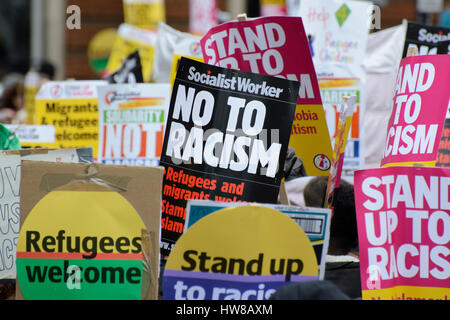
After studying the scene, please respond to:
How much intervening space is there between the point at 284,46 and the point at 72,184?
1.21 meters

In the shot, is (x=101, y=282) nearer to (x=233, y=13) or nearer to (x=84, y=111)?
(x=84, y=111)

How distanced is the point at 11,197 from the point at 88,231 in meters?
0.67

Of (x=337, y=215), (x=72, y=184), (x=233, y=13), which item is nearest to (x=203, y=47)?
(x=337, y=215)

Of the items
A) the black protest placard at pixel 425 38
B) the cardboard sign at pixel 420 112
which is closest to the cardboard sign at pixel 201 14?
the black protest placard at pixel 425 38

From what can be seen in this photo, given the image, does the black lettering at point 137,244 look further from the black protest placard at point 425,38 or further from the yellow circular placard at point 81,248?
the black protest placard at point 425,38

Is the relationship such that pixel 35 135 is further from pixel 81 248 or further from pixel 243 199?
pixel 81 248

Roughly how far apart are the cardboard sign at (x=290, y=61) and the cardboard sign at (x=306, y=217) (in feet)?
2.34

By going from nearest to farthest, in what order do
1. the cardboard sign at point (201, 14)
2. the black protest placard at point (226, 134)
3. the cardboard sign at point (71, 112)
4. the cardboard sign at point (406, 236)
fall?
the cardboard sign at point (406, 236), the black protest placard at point (226, 134), the cardboard sign at point (71, 112), the cardboard sign at point (201, 14)

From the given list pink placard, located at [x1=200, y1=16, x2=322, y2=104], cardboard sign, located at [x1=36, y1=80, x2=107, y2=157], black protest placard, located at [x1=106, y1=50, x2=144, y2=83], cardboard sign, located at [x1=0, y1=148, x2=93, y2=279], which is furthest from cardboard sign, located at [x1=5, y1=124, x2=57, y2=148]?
pink placard, located at [x1=200, y1=16, x2=322, y2=104]

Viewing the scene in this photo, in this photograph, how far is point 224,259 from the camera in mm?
2223

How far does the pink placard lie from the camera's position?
10.1 ft

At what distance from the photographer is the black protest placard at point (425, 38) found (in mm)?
4066

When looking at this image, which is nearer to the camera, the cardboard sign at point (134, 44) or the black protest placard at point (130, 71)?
the black protest placard at point (130, 71)
